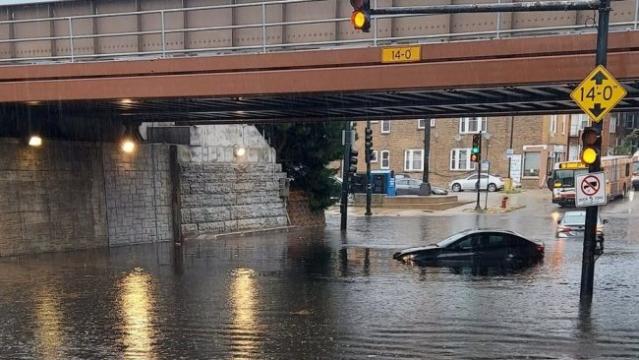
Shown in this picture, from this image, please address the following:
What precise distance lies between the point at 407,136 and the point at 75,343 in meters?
46.8

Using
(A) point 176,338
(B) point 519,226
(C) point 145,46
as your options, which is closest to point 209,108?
(C) point 145,46

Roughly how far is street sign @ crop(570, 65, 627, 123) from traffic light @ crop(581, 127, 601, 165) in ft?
0.78

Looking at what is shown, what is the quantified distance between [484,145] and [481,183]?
5398 millimetres

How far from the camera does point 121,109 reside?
59.2 ft

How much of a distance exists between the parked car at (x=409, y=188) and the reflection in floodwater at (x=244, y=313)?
95.9 feet

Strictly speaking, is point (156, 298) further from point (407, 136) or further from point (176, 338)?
point (407, 136)

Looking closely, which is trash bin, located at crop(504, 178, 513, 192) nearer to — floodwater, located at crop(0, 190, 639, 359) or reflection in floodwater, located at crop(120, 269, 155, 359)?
floodwater, located at crop(0, 190, 639, 359)

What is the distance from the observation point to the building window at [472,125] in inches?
1939

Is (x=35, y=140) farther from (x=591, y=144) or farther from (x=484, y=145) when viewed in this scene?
(x=484, y=145)

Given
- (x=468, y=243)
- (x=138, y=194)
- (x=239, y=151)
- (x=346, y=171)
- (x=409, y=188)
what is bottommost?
(x=409, y=188)

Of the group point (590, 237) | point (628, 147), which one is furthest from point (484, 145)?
point (590, 237)

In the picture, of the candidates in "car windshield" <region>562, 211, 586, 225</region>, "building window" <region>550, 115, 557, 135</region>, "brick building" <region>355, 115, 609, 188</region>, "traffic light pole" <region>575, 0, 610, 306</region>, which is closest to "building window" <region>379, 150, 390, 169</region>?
"brick building" <region>355, 115, 609, 188</region>

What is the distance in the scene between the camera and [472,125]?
50281 millimetres

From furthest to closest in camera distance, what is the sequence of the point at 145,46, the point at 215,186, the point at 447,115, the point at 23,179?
1. the point at 215,186
2. the point at 447,115
3. the point at 23,179
4. the point at 145,46
